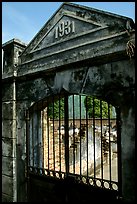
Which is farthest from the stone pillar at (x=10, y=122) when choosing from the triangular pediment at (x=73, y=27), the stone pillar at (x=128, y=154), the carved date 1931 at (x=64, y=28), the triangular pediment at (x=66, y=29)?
the stone pillar at (x=128, y=154)

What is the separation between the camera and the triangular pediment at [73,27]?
3.12 metres

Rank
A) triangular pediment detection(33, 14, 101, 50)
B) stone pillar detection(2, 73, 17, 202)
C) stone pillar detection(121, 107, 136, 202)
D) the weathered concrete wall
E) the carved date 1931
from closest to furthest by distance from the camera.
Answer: stone pillar detection(121, 107, 136, 202) < the weathered concrete wall < triangular pediment detection(33, 14, 101, 50) < the carved date 1931 < stone pillar detection(2, 73, 17, 202)

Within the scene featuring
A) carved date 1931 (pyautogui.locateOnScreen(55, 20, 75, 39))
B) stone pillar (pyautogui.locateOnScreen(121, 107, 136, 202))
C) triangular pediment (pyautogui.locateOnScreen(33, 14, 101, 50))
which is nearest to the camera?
stone pillar (pyautogui.locateOnScreen(121, 107, 136, 202))

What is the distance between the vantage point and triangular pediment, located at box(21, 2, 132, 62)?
312 cm

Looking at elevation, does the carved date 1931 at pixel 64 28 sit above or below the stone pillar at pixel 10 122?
above

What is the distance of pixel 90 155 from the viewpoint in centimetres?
770

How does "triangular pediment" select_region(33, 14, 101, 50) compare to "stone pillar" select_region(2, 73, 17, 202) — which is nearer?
"triangular pediment" select_region(33, 14, 101, 50)

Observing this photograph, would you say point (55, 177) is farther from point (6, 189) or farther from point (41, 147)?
point (6, 189)

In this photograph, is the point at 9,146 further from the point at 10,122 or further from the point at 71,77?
the point at 71,77

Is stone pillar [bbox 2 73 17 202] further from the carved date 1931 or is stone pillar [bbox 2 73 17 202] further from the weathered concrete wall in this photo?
the carved date 1931

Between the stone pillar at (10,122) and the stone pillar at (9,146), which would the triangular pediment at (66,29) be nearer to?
the stone pillar at (10,122)

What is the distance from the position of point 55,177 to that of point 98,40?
2.49m

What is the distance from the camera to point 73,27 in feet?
11.7

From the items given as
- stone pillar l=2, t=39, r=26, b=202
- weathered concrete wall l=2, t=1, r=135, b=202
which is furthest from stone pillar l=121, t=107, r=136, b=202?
stone pillar l=2, t=39, r=26, b=202
